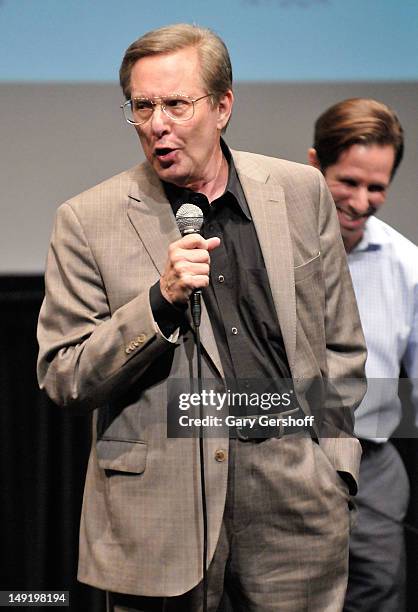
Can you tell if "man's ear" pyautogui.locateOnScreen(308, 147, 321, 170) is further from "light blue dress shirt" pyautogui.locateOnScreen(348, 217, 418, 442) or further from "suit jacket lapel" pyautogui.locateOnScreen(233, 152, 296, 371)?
"suit jacket lapel" pyautogui.locateOnScreen(233, 152, 296, 371)

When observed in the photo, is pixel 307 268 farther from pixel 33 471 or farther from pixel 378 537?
pixel 33 471

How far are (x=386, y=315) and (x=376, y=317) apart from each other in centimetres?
3

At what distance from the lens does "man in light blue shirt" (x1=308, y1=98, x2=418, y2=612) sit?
282cm

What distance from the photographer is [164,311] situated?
2166 mm

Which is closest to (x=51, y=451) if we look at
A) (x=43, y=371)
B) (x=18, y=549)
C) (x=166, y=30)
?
(x=18, y=549)

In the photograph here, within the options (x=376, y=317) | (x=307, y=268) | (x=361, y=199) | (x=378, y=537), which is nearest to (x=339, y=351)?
(x=307, y=268)

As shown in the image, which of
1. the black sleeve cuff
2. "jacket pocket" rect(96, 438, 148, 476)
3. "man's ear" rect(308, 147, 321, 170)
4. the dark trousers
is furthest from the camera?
"man's ear" rect(308, 147, 321, 170)

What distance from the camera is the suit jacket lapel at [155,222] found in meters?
2.25

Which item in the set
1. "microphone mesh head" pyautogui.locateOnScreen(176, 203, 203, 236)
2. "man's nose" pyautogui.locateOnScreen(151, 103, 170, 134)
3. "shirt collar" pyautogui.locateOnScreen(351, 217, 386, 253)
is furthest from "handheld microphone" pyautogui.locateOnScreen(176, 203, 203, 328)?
"shirt collar" pyautogui.locateOnScreen(351, 217, 386, 253)

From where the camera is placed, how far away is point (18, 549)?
3396 mm

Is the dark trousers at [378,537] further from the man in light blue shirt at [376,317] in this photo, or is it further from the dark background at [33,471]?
the dark background at [33,471]

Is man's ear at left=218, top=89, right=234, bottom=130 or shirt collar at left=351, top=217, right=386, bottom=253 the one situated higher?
man's ear at left=218, top=89, right=234, bottom=130

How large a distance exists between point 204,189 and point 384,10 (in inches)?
42.9

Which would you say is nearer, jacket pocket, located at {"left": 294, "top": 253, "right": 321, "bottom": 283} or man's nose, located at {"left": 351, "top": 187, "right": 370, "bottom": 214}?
jacket pocket, located at {"left": 294, "top": 253, "right": 321, "bottom": 283}
